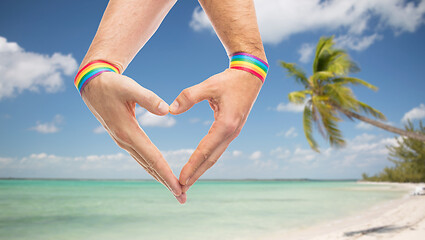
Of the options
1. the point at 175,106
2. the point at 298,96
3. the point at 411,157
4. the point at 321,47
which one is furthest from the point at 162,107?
the point at 411,157

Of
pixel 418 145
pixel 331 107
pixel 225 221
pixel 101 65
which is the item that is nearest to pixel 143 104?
pixel 101 65

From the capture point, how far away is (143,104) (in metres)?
0.48

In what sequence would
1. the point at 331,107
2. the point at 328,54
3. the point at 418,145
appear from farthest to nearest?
the point at 418,145, the point at 328,54, the point at 331,107

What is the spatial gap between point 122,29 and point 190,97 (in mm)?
192

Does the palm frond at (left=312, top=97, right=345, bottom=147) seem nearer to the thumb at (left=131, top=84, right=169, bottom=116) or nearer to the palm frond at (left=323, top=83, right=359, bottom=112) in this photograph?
the palm frond at (left=323, top=83, right=359, bottom=112)

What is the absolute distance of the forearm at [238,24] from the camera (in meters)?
0.53

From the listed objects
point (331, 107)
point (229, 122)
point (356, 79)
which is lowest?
point (229, 122)

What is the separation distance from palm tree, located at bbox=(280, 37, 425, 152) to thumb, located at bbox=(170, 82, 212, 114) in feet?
34.3

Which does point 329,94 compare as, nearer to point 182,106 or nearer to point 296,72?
point 296,72

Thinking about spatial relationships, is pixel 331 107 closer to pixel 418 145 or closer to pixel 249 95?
pixel 249 95

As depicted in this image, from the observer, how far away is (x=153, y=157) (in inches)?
19.5

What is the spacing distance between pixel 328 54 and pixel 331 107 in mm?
2405

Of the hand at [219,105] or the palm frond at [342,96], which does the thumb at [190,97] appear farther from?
the palm frond at [342,96]

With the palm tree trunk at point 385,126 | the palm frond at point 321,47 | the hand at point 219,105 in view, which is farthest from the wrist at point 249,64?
the palm frond at point 321,47
